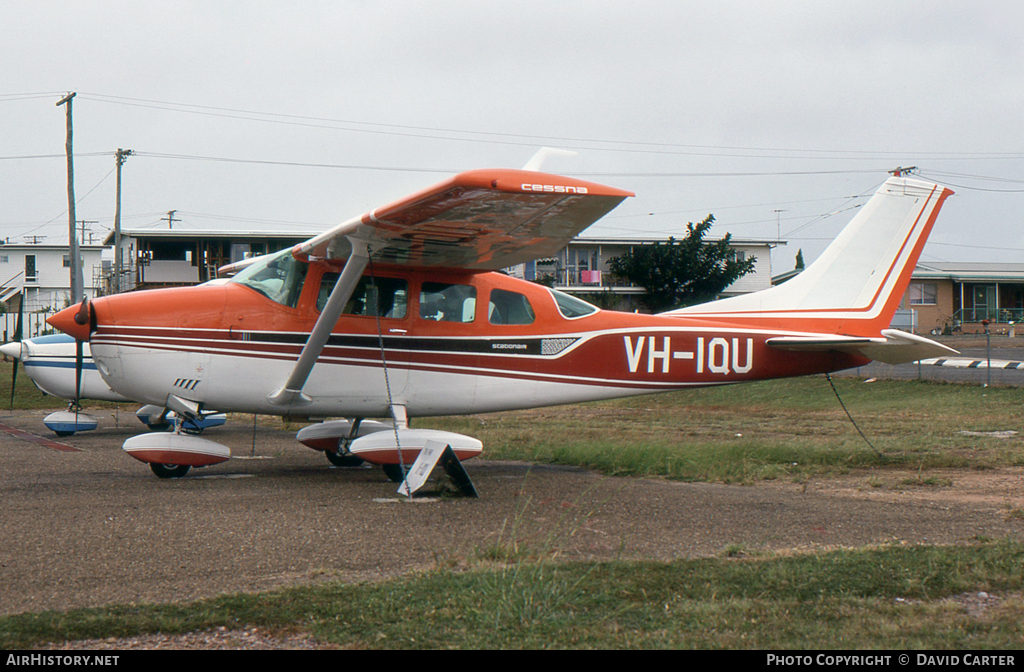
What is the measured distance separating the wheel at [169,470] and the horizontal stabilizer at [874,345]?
22.2 feet

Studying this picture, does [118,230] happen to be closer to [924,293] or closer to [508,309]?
[508,309]

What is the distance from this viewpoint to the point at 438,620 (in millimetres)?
3781

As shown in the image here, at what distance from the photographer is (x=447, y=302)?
9.20m

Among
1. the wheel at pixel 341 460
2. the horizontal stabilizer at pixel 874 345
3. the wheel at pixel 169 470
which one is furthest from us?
the wheel at pixel 341 460

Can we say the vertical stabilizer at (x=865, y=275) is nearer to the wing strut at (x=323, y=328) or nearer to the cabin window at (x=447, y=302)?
the cabin window at (x=447, y=302)

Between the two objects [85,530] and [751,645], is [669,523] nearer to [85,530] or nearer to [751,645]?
[751,645]

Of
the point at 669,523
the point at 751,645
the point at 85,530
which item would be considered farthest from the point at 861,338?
the point at 85,530

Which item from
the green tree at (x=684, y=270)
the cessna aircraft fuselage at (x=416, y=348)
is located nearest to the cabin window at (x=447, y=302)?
the cessna aircraft fuselage at (x=416, y=348)

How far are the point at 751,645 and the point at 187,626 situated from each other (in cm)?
244

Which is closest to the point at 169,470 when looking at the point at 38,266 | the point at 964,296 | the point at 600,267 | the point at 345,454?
the point at 345,454

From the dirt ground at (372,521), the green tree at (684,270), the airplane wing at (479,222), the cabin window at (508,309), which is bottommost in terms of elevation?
the dirt ground at (372,521)

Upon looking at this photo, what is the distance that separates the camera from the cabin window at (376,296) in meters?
8.87

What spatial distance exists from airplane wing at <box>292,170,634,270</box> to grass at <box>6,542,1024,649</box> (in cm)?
287

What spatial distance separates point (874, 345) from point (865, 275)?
37.0 inches
